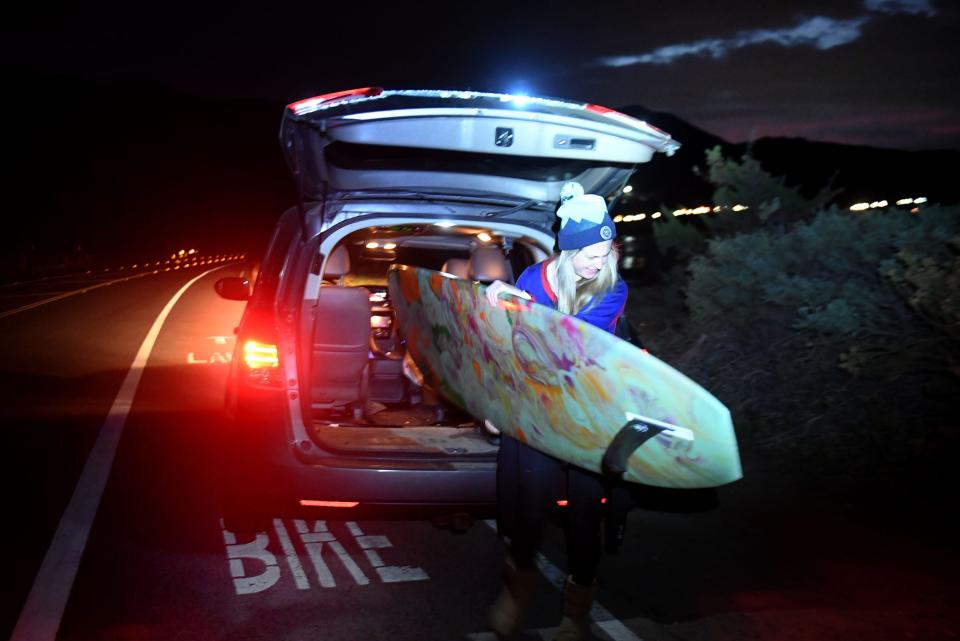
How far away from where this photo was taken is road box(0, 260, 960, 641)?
13.9ft

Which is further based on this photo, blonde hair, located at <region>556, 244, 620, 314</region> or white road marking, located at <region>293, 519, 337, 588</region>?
white road marking, located at <region>293, 519, 337, 588</region>

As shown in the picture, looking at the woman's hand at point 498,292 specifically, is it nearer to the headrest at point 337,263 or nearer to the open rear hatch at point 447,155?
the open rear hatch at point 447,155

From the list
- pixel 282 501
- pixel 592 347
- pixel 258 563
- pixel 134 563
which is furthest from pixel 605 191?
pixel 134 563

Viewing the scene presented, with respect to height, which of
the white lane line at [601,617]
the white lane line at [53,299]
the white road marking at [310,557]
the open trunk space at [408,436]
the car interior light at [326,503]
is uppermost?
the open trunk space at [408,436]

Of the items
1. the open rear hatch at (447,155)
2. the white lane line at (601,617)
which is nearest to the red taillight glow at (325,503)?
the open rear hatch at (447,155)

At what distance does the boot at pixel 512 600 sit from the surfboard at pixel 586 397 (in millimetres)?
635

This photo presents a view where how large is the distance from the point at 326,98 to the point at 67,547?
285cm

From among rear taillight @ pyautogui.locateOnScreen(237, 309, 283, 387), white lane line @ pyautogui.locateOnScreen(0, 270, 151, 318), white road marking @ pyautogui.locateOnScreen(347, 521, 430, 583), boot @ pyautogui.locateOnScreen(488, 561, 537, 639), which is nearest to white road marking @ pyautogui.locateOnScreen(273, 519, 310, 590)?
white road marking @ pyautogui.locateOnScreen(347, 521, 430, 583)

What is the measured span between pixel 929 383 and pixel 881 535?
75.1 inches

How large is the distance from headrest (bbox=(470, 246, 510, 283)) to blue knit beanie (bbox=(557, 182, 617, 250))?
2216 millimetres

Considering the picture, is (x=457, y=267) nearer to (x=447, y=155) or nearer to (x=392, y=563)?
(x=447, y=155)

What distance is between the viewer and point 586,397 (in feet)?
11.7

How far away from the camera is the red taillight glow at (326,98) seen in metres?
4.12

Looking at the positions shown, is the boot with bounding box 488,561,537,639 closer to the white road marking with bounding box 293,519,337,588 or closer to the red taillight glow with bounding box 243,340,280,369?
the white road marking with bounding box 293,519,337,588
